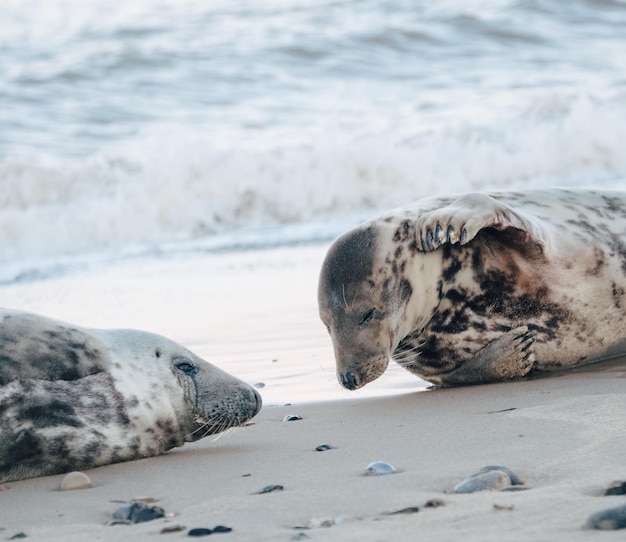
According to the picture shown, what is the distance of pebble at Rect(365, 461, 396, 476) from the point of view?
3.50 m

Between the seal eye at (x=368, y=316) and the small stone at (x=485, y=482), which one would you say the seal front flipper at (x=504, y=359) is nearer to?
the seal eye at (x=368, y=316)

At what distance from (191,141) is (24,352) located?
1010cm

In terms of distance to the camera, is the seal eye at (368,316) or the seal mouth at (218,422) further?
the seal eye at (368,316)

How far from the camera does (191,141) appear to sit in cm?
1399

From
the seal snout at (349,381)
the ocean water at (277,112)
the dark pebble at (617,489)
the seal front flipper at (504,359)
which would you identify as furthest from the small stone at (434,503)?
the ocean water at (277,112)

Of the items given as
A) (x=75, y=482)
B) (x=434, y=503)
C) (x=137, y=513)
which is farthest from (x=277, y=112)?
(x=434, y=503)

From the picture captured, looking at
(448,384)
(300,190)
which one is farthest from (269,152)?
(448,384)

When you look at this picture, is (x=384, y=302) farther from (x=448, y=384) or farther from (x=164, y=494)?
(x=164, y=494)

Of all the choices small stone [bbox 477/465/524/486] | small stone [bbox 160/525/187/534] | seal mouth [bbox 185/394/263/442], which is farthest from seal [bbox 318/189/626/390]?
small stone [bbox 160/525/187/534]

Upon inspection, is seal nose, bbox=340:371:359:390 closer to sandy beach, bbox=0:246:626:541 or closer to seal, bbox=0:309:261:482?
sandy beach, bbox=0:246:626:541

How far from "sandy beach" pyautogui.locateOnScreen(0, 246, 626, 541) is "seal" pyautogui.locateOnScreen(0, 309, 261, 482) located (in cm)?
8

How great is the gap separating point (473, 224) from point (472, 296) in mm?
419

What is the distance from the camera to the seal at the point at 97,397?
396cm

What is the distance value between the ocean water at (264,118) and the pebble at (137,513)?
125 inches
